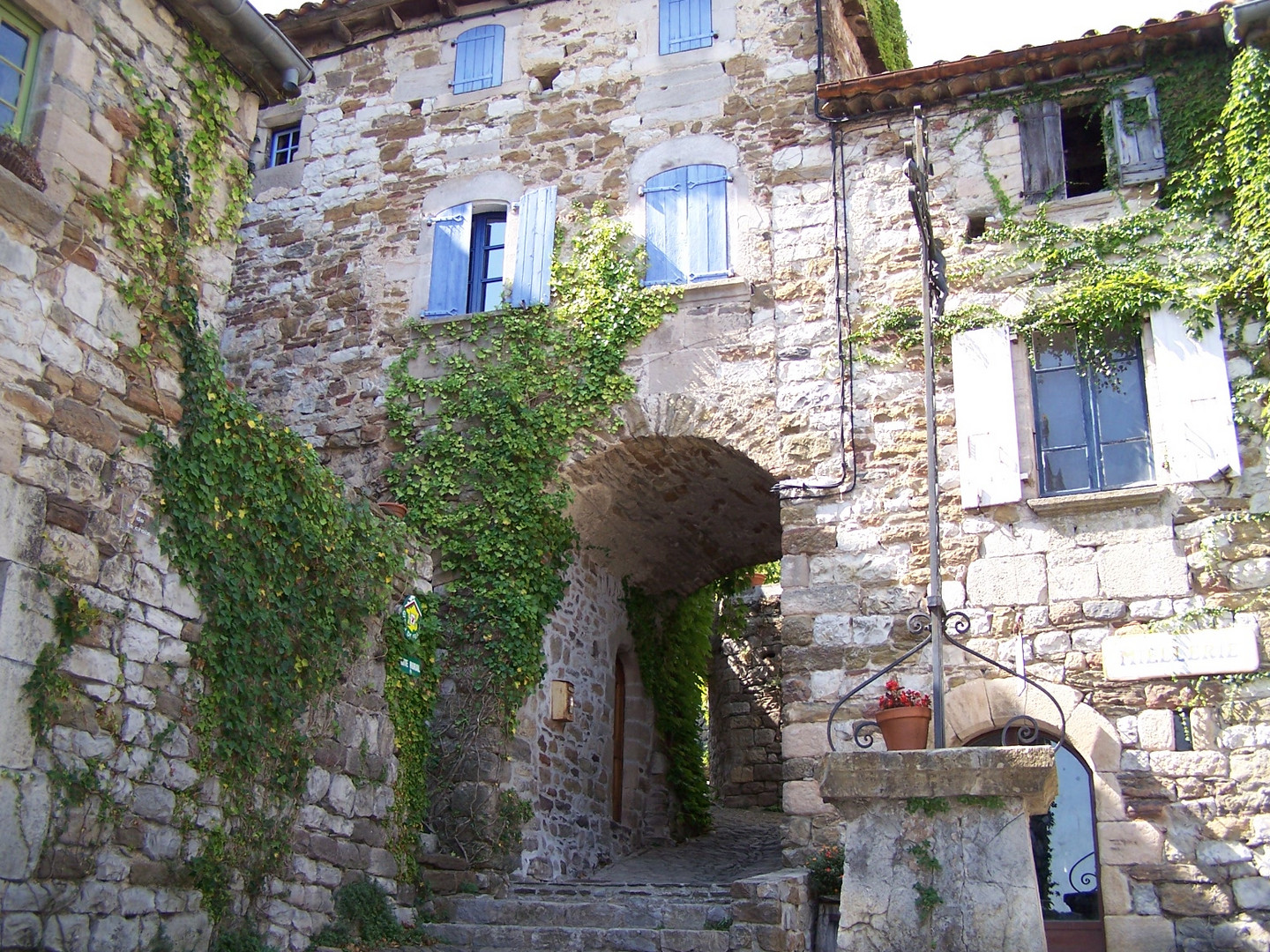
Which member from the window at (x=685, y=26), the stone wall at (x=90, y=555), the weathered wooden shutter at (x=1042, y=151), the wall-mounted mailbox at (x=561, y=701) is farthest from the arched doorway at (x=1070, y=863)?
the window at (x=685, y=26)

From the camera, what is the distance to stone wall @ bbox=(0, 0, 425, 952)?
18.3 ft

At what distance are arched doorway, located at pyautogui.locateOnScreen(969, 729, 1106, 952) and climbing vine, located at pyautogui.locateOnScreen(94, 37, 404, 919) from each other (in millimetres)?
4297

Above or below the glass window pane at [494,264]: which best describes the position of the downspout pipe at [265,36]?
below

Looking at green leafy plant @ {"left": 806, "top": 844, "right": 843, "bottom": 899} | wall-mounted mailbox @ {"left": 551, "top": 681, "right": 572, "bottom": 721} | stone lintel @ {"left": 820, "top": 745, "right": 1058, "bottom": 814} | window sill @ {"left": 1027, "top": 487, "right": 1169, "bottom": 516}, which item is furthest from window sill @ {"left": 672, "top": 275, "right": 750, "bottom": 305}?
stone lintel @ {"left": 820, "top": 745, "right": 1058, "bottom": 814}

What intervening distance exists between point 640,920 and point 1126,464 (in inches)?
172

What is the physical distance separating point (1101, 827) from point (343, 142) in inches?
334

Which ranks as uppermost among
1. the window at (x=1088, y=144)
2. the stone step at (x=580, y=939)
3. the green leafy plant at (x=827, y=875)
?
the window at (x=1088, y=144)

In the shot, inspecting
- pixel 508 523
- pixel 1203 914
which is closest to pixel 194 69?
pixel 508 523

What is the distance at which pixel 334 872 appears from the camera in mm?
7520

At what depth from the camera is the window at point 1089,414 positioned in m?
8.39

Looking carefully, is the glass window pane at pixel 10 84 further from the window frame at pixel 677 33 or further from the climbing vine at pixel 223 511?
the window frame at pixel 677 33

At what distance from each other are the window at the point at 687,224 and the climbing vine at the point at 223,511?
3.75 meters

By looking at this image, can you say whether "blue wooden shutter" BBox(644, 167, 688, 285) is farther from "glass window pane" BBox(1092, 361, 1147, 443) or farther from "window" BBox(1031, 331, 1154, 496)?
"glass window pane" BBox(1092, 361, 1147, 443)

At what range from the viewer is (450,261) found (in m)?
10.9
